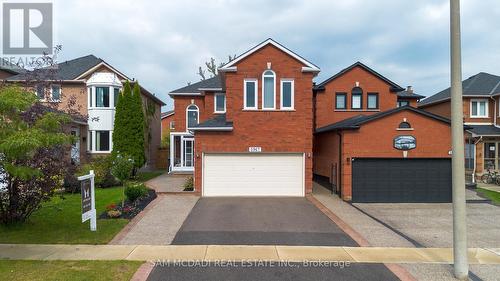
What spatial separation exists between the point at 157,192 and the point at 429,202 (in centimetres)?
1263

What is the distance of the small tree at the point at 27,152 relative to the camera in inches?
295

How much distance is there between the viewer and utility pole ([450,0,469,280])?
6.84 metres

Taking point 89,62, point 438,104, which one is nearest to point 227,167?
point 89,62

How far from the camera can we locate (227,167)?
17672 mm

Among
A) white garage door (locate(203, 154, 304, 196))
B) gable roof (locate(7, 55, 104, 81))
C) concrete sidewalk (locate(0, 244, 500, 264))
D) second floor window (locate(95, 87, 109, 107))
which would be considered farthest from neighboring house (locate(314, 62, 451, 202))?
gable roof (locate(7, 55, 104, 81))

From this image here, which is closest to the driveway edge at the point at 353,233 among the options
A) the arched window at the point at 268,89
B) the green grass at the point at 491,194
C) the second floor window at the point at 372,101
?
the arched window at the point at 268,89

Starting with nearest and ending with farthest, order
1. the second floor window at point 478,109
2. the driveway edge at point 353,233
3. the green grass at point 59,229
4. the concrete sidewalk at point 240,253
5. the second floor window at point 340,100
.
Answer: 1. the driveway edge at point 353,233
2. the concrete sidewalk at point 240,253
3. the green grass at point 59,229
4. the second floor window at point 340,100
5. the second floor window at point 478,109

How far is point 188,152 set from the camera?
87.7 feet

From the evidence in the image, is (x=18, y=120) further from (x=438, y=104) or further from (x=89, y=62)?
(x=438, y=104)

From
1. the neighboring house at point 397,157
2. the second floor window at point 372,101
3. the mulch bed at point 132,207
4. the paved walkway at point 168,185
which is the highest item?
the second floor window at point 372,101

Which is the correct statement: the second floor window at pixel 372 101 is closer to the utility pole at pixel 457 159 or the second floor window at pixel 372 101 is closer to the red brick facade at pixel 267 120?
the red brick facade at pixel 267 120

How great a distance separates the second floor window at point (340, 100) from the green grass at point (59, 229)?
16.3 m

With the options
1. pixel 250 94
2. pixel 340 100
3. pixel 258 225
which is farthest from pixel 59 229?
pixel 340 100

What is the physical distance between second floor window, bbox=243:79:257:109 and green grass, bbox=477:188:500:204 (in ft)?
39.9
